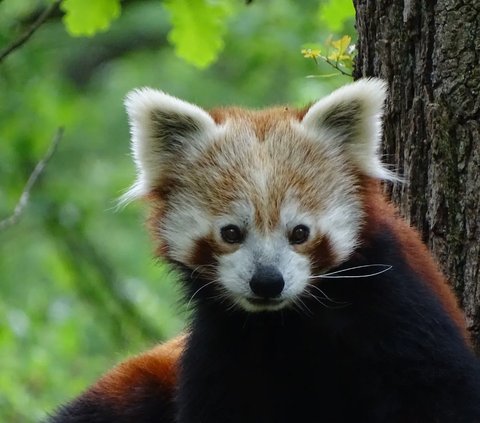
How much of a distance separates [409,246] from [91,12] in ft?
5.23

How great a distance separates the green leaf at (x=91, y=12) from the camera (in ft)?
14.0

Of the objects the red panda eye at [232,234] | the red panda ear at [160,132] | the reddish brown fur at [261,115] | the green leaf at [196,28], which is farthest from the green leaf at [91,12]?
the red panda eye at [232,234]

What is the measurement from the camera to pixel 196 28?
14.9 feet

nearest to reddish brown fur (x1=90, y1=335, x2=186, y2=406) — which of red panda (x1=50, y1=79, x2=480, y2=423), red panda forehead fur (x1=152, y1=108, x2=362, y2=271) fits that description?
red panda (x1=50, y1=79, x2=480, y2=423)

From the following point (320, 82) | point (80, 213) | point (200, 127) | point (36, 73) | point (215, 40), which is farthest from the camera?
point (80, 213)

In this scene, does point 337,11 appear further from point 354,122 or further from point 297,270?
point 297,270

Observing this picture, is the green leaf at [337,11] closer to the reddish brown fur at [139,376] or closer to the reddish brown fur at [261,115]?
the reddish brown fur at [261,115]

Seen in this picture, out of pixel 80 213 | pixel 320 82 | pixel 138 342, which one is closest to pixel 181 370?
pixel 320 82

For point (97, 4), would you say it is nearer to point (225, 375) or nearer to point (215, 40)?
point (215, 40)

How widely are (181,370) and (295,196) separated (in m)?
0.95

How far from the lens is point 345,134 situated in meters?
4.05

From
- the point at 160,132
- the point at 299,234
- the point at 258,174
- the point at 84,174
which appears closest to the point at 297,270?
the point at 299,234

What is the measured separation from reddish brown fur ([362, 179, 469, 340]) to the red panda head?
5 centimetres

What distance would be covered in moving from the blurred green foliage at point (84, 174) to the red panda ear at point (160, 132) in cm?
→ 220
